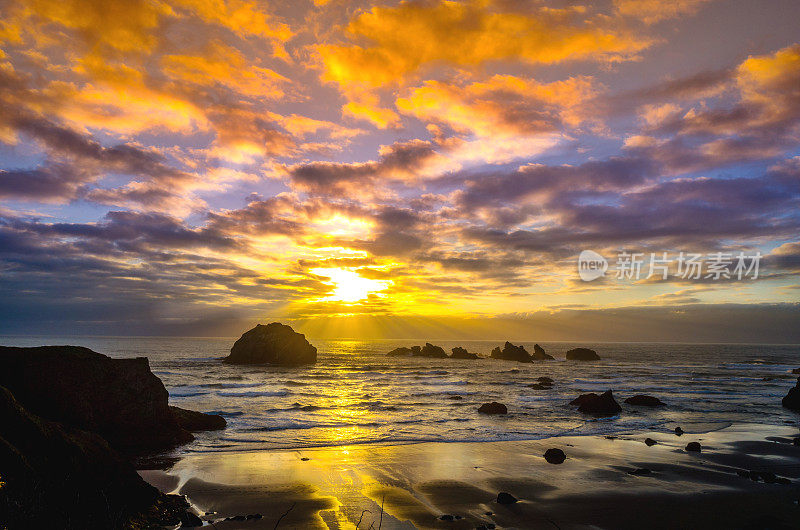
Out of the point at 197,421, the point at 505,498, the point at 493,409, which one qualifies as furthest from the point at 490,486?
the point at 493,409

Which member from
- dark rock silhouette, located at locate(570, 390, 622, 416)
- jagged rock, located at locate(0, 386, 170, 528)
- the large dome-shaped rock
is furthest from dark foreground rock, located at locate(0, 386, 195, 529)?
the large dome-shaped rock

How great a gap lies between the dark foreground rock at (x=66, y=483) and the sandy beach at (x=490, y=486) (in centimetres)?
162

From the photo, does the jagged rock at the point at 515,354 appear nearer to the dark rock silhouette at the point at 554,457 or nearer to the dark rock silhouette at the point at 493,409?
the dark rock silhouette at the point at 493,409

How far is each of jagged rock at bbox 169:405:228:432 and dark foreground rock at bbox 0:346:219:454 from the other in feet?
0.56

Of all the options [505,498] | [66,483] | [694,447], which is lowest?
[694,447]

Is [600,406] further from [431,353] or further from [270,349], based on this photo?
[431,353]

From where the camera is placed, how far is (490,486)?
1194 centimetres

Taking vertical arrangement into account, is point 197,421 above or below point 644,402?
above

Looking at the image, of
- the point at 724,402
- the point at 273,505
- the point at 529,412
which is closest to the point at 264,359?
the point at 529,412

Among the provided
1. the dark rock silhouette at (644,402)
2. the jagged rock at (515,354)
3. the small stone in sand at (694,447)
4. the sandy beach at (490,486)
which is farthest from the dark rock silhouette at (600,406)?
the jagged rock at (515,354)

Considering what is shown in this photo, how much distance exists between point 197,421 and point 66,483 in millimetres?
13832

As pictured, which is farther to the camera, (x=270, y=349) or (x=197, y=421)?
(x=270, y=349)

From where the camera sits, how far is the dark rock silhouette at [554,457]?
14.6 m

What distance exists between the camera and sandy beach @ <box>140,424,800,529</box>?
947cm
